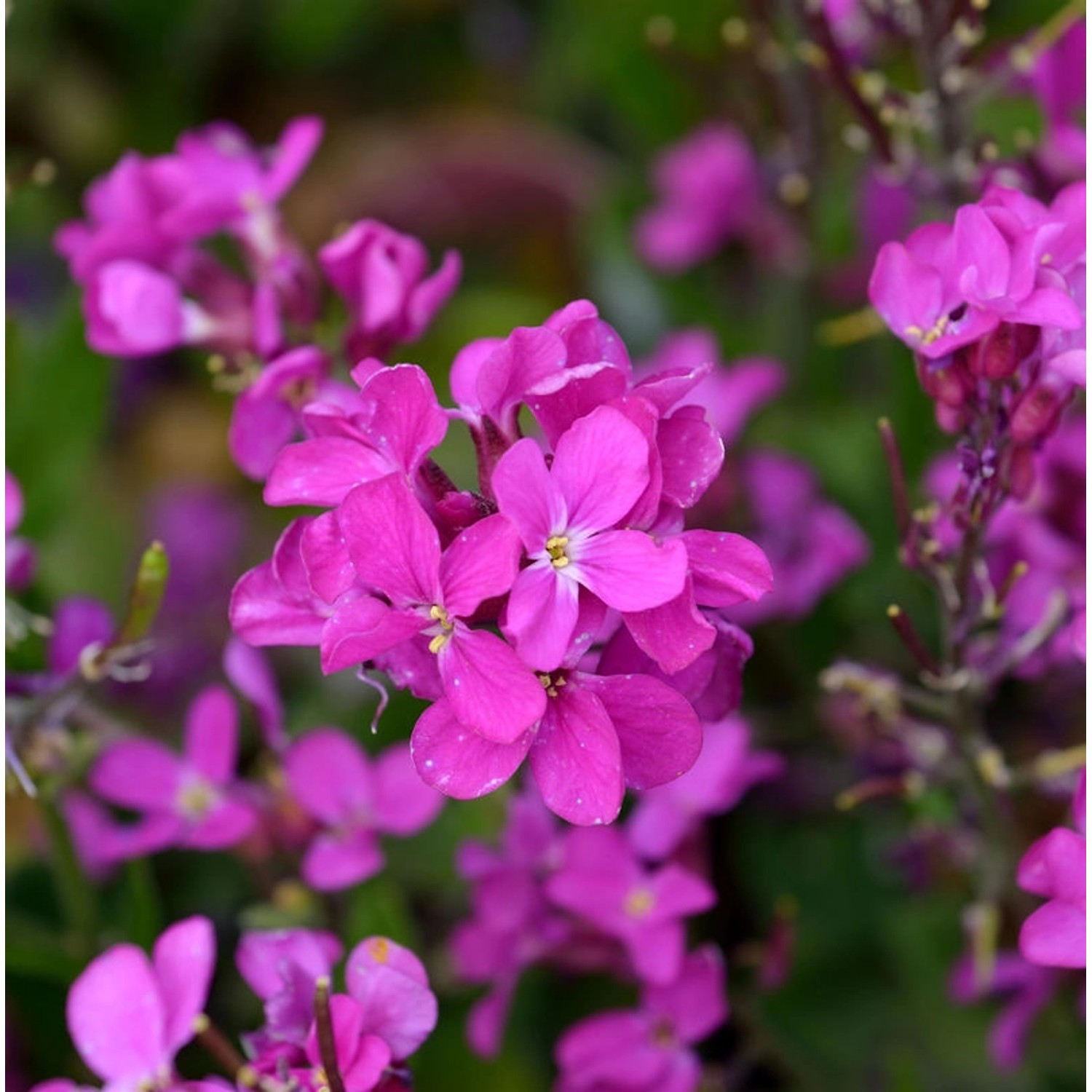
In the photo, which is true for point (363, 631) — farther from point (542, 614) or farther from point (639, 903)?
point (639, 903)

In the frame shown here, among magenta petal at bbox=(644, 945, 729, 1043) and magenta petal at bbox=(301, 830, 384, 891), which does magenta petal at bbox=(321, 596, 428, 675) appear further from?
magenta petal at bbox=(644, 945, 729, 1043)

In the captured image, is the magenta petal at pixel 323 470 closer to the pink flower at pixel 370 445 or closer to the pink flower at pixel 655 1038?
the pink flower at pixel 370 445

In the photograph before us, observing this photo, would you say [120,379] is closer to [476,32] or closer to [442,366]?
[442,366]

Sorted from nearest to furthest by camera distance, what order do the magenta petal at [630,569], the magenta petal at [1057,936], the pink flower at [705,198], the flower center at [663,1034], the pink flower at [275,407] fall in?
the magenta petal at [630,569] < the magenta petal at [1057,936] < the pink flower at [275,407] < the flower center at [663,1034] < the pink flower at [705,198]

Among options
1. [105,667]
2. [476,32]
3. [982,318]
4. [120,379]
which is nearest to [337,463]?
[105,667]

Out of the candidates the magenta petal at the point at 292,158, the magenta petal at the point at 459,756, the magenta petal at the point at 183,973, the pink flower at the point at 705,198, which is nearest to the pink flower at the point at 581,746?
the magenta petal at the point at 459,756

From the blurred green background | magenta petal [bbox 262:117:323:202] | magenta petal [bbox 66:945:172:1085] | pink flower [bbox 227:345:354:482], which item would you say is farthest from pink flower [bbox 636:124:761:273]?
magenta petal [bbox 66:945:172:1085]

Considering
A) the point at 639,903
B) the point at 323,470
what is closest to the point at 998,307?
the point at 323,470
